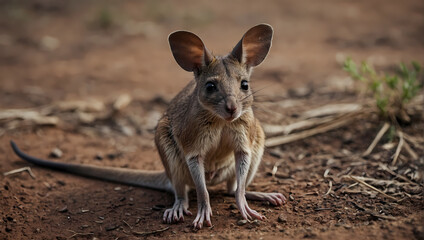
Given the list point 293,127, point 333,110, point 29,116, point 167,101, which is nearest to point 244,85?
point 293,127

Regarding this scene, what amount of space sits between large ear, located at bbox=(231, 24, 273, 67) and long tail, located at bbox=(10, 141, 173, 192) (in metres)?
1.54

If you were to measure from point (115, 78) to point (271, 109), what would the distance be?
11.9ft

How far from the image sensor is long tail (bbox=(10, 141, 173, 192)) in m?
4.75

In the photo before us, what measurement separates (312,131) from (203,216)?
2.54 meters

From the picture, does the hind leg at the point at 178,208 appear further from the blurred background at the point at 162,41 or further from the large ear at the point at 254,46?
the blurred background at the point at 162,41

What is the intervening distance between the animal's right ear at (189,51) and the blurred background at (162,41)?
3590 millimetres

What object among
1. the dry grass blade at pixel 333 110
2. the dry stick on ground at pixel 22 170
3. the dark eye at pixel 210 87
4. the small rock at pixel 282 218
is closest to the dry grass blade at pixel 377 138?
the dry grass blade at pixel 333 110

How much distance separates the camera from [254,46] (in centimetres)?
423

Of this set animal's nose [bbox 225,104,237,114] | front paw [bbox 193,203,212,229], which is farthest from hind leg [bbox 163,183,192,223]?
animal's nose [bbox 225,104,237,114]

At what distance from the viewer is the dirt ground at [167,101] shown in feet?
12.9

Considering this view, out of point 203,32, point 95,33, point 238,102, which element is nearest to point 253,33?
point 238,102

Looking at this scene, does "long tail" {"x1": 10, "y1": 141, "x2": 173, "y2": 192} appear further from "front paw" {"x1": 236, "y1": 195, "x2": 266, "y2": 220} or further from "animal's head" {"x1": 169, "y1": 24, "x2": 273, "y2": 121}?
"animal's head" {"x1": 169, "y1": 24, "x2": 273, "y2": 121}

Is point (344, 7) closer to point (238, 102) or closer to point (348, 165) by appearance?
point (348, 165)

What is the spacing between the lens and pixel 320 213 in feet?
12.9
